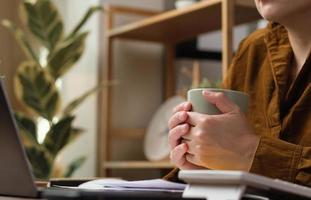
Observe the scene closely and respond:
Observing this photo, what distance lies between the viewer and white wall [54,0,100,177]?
2789mm

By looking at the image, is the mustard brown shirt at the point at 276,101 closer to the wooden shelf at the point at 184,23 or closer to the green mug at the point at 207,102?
the green mug at the point at 207,102

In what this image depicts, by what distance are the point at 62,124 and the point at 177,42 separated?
0.72 m

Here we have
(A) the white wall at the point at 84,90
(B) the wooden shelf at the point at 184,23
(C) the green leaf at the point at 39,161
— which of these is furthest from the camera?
(A) the white wall at the point at 84,90

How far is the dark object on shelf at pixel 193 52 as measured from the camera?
2.80 m

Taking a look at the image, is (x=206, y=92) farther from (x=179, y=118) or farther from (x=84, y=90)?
(x=84, y=90)

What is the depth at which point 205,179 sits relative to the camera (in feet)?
2.28

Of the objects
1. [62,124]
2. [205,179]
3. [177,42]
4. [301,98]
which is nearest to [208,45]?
[177,42]

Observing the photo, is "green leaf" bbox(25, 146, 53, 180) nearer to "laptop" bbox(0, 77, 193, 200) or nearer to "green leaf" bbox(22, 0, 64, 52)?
"green leaf" bbox(22, 0, 64, 52)

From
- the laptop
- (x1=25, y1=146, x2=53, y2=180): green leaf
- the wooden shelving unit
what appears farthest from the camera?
(x1=25, y1=146, x2=53, y2=180): green leaf

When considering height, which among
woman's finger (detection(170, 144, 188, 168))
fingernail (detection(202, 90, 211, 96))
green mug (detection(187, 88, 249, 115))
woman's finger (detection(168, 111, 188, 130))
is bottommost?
woman's finger (detection(170, 144, 188, 168))

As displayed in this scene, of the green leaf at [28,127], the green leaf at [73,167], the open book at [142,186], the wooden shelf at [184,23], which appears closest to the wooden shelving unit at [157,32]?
the wooden shelf at [184,23]

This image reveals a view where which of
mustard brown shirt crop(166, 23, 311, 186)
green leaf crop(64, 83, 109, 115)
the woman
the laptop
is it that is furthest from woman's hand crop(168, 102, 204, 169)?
green leaf crop(64, 83, 109, 115)

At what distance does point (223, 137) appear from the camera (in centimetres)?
99

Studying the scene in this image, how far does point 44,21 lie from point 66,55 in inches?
7.1
